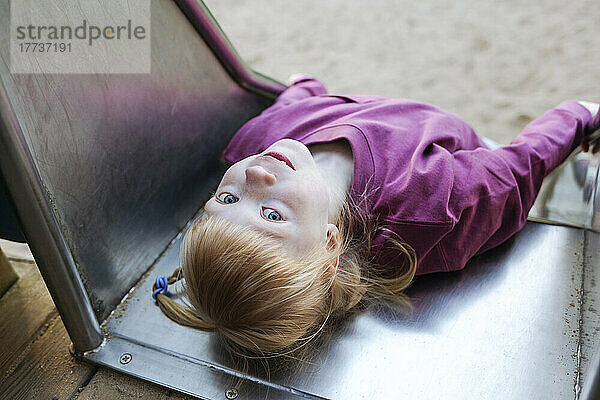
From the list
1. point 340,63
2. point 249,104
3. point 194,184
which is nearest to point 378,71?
point 340,63

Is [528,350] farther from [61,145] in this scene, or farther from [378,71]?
[378,71]

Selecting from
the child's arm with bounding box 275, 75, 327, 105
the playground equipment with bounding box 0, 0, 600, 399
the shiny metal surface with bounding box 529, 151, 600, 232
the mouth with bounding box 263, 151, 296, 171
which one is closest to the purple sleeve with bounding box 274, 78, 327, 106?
the child's arm with bounding box 275, 75, 327, 105

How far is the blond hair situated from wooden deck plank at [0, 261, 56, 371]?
24 centimetres

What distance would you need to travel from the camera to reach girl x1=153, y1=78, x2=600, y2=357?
0.74m

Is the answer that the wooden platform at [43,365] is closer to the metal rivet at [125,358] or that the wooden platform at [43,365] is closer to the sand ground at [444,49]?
the metal rivet at [125,358]

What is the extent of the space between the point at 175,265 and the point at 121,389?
0.21m

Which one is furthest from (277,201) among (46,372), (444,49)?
(444,49)

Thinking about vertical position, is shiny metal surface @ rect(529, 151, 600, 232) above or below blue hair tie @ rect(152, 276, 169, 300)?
above

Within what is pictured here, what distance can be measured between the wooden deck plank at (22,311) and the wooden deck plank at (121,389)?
0.13 m

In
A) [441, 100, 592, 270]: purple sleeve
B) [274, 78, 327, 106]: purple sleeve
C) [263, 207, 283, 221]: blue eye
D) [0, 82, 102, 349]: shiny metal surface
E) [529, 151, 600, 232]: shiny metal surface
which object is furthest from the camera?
[274, 78, 327, 106]: purple sleeve

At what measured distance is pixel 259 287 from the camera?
73 centimetres

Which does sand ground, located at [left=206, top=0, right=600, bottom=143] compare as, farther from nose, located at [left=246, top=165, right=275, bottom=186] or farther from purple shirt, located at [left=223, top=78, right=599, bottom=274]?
nose, located at [left=246, top=165, right=275, bottom=186]

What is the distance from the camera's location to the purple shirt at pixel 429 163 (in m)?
0.84

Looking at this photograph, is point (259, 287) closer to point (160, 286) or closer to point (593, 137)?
point (160, 286)
